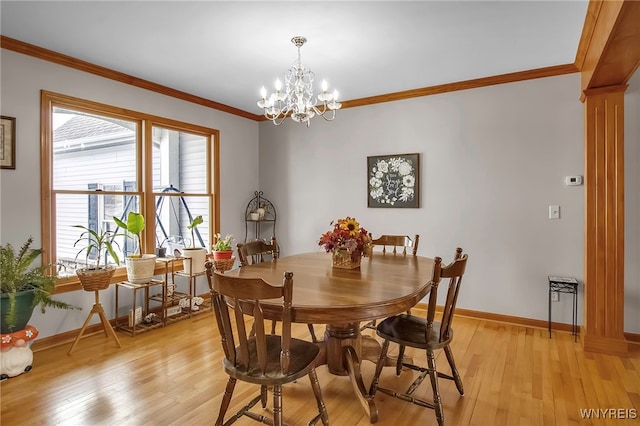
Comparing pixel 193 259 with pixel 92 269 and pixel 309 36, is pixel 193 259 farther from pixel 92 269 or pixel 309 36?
pixel 309 36

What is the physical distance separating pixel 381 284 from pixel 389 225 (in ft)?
7.66

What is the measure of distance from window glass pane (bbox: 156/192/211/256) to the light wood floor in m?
1.29

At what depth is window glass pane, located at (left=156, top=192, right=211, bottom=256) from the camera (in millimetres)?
4102

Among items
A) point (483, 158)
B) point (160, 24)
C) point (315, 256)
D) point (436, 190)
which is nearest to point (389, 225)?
point (436, 190)

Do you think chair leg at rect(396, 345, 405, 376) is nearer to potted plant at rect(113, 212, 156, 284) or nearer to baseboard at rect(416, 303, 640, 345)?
baseboard at rect(416, 303, 640, 345)

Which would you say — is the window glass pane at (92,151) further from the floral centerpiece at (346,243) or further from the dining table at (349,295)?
the floral centerpiece at (346,243)

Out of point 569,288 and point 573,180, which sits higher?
point 573,180

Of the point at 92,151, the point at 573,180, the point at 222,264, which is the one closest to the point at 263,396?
the point at 222,264

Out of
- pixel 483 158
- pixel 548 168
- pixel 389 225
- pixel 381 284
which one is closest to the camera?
pixel 381 284

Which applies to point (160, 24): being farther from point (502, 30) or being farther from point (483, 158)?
point (483, 158)

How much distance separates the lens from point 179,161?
4312 millimetres

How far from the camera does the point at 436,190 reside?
4.02m

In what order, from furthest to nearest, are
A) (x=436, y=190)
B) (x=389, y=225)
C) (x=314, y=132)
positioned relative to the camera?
(x=314, y=132) → (x=389, y=225) → (x=436, y=190)

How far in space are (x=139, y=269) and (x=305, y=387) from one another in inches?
78.3
